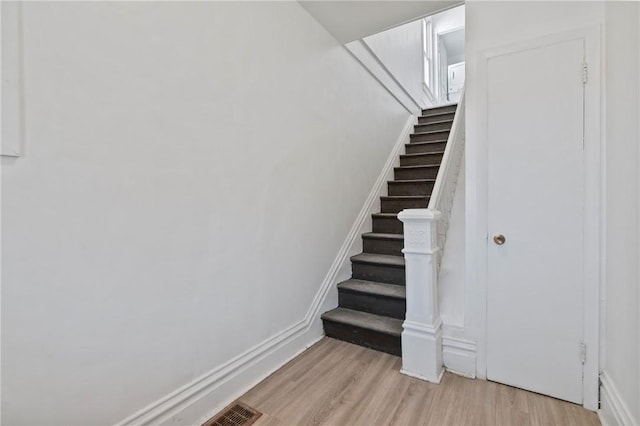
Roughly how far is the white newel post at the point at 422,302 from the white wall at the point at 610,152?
23 centimetres

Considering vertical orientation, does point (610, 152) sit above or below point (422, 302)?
above

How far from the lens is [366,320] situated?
7.70ft

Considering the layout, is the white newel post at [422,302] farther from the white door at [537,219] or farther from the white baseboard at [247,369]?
the white baseboard at [247,369]

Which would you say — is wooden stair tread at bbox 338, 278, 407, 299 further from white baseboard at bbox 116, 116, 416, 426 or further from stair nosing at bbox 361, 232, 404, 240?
stair nosing at bbox 361, 232, 404, 240

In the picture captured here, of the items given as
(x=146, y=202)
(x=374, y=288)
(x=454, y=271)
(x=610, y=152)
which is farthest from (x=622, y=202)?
(x=146, y=202)

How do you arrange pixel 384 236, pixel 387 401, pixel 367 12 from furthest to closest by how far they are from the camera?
1. pixel 384 236
2. pixel 367 12
3. pixel 387 401

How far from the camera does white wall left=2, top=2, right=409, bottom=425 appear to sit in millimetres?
991

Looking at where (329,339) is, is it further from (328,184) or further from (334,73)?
(334,73)

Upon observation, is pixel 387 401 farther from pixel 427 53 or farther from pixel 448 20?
pixel 448 20

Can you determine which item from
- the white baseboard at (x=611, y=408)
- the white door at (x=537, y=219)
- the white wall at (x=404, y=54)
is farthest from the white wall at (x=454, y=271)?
the white wall at (x=404, y=54)

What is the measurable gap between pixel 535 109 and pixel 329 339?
2090 mm

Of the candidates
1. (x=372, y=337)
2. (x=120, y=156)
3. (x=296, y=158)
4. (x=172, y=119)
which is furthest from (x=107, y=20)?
(x=372, y=337)

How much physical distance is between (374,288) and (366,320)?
28 centimetres

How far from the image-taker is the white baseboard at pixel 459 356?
6.16 ft
